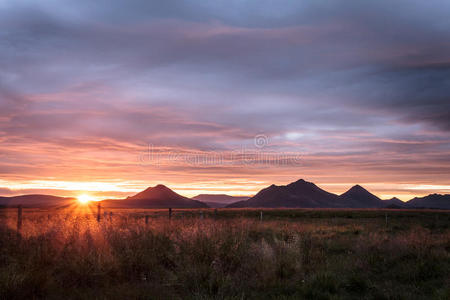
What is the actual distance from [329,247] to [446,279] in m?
5.77

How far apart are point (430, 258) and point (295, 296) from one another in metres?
6.05

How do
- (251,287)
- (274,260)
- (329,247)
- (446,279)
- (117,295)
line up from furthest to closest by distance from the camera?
(329,247) < (274,260) < (446,279) < (251,287) < (117,295)

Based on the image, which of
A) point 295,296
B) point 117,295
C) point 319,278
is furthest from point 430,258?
point 117,295

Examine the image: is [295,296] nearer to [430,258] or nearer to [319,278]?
[319,278]

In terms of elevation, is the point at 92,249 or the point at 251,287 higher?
the point at 92,249

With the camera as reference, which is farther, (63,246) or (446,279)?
(63,246)

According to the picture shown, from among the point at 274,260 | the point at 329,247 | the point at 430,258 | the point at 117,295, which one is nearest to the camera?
the point at 117,295

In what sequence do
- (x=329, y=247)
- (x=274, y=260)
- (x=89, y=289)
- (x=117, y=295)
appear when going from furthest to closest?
(x=329, y=247) < (x=274, y=260) < (x=89, y=289) < (x=117, y=295)

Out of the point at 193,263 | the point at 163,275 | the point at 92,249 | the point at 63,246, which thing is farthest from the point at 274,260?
the point at 63,246

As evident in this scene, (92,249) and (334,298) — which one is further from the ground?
(92,249)

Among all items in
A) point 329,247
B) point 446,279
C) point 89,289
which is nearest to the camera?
point 89,289

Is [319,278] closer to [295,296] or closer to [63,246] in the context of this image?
[295,296]

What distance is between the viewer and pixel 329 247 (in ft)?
48.8

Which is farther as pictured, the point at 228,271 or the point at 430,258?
the point at 430,258
